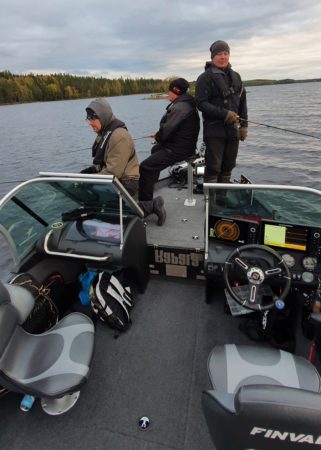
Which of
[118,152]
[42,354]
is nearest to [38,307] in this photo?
A: [42,354]

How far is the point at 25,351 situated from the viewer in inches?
88.1

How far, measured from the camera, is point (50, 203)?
10.5 ft

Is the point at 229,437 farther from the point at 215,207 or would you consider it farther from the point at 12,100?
the point at 12,100

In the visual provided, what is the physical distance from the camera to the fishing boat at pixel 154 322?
203 centimetres

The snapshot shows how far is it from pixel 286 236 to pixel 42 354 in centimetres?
235

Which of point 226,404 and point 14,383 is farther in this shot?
point 14,383

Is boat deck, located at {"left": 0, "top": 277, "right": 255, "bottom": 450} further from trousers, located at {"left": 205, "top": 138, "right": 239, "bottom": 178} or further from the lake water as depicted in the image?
the lake water

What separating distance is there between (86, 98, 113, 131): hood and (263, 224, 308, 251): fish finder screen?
2.17 meters

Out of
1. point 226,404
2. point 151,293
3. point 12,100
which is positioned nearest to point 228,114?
point 151,293

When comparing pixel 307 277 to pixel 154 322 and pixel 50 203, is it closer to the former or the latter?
pixel 154 322

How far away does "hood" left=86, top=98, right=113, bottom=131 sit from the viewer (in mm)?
3180

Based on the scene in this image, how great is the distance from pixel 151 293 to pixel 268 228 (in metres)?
1.71

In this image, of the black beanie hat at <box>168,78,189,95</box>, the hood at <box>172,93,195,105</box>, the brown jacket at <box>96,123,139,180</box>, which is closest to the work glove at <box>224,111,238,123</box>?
the hood at <box>172,93,195,105</box>

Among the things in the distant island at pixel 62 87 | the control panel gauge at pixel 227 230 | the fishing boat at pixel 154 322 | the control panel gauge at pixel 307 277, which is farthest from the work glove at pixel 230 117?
the distant island at pixel 62 87
